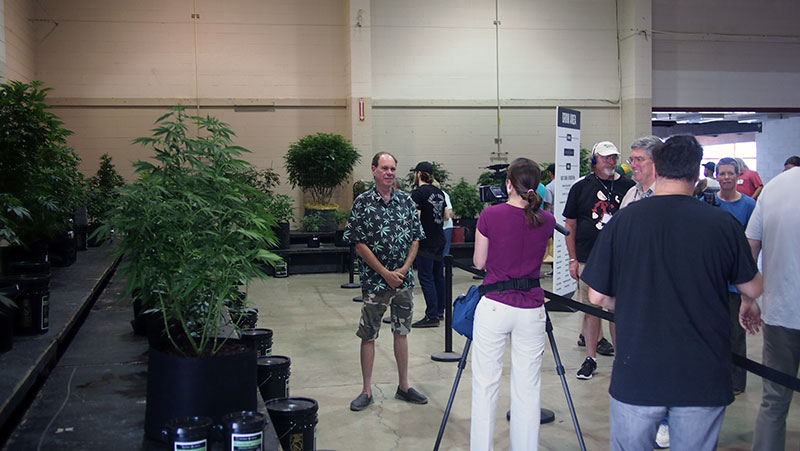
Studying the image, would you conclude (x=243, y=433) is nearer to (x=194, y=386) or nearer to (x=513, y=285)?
(x=194, y=386)

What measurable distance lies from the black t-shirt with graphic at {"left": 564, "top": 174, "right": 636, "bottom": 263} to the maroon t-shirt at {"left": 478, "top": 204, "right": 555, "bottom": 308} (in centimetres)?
168

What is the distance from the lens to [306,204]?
11.9 meters

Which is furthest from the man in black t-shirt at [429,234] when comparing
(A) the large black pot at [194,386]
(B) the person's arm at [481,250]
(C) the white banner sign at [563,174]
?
(A) the large black pot at [194,386]

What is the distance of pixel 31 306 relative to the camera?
149 inches

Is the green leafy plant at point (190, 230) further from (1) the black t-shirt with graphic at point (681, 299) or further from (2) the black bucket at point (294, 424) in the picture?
(1) the black t-shirt with graphic at point (681, 299)

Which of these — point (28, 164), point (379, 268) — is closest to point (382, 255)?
point (379, 268)

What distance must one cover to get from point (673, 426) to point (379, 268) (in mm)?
2190

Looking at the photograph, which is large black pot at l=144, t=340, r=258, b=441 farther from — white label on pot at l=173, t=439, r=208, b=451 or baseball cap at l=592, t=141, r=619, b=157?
baseball cap at l=592, t=141, r=619, b=157

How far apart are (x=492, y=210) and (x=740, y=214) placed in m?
2.38

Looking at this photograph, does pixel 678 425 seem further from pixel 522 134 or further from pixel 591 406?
pixel 522 134

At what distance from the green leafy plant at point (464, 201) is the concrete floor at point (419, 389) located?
4465 mm

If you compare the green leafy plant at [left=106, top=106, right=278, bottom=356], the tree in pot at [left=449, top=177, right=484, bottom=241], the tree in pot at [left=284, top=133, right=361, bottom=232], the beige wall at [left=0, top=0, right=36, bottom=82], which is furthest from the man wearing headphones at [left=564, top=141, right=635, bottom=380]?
the beige wall at [left=0, top=0, right=36, bottom=82]

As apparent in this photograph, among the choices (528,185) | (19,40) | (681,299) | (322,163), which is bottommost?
(681,299)

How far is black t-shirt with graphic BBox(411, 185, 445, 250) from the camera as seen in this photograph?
6.34 m
